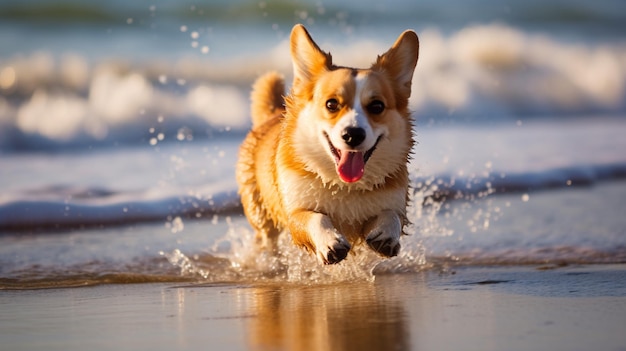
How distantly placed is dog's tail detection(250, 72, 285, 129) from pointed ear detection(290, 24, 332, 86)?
1.09m

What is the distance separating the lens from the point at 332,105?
461cm

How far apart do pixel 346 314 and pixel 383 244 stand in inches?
20.8

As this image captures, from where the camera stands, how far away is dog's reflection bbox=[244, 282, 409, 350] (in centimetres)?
354

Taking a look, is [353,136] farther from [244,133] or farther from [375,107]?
[244,133]

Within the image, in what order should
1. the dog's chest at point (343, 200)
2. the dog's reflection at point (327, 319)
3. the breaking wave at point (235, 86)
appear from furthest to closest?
the breaking wave at point (235, 86)
the dog's chest at point (343, 200)
the dog's reflection at point (327, 319)

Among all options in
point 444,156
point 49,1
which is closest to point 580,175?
point 444,156

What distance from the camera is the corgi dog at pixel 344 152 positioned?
14.9 ft

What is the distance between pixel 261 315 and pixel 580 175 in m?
5.38

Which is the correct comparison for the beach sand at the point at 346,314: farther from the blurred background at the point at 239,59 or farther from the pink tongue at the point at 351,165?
the blurred background at the point at 239,59

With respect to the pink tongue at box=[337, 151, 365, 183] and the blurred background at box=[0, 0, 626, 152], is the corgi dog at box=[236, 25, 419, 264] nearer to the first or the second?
the pink tongue at box=[337, 151, 365, 183]

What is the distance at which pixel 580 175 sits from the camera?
29.5 feet

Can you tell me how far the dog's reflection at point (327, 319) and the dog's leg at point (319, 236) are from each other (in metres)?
0.19

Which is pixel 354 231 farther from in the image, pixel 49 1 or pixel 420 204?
pixel 49 1

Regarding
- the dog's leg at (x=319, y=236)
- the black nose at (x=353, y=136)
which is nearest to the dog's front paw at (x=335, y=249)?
the dog's leg at (x=319, y=236)
